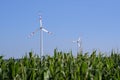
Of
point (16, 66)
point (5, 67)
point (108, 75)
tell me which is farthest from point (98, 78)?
point (5, 67)

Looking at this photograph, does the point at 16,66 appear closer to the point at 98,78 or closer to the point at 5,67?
the point at 5,67

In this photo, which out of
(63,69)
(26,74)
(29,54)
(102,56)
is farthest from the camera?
(102,56)

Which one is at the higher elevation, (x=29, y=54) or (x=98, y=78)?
(x=29, y=54)

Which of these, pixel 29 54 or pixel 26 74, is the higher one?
pixel 29 54

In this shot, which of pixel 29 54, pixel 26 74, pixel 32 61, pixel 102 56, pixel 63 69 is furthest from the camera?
pixel 102 56

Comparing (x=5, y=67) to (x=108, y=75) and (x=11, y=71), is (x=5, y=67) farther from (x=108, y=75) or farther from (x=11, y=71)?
(x=108, y=75)

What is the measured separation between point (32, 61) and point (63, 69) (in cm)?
106

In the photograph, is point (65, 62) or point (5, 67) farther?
point (65, 62)

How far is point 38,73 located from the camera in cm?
724

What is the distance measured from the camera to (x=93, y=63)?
28.5 feet

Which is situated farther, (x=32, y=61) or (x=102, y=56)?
(x=102, y=56)

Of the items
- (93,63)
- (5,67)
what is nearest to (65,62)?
(93,63)

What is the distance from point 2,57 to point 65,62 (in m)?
1.88

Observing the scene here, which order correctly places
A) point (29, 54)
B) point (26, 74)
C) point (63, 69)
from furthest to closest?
1. point (29, 54)
2. point (63, 69)
3. point (26, 74)
